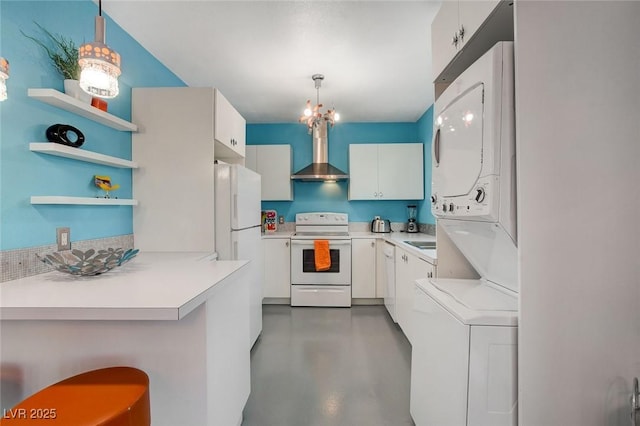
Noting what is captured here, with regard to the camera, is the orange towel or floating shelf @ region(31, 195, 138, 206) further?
the orange towel

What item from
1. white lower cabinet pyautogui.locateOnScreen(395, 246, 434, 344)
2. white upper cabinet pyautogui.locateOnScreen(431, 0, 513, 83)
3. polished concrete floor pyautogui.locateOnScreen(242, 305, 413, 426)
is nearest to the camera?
white upper cabinet pyautogui.locateOnScreen(431, 0, 513, 83)

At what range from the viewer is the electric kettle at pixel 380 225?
3920 mm

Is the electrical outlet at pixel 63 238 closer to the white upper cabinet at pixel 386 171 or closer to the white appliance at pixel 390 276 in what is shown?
Answer: the white appliance at pixel 390 276

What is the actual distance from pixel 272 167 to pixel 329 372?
2.64 metres

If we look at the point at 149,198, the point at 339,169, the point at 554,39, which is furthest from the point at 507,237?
the point at 339,169

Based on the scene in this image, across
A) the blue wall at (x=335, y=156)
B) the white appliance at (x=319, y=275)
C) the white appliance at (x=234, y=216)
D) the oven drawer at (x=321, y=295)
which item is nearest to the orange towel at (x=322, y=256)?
the white appliance at (x=319, y=275)

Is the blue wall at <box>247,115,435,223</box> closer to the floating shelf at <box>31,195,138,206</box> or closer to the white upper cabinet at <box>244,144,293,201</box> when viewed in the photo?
the white upper cabinet at <box>244,144,293,201</box>

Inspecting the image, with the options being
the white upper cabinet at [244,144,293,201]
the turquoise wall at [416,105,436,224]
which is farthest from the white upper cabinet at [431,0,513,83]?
the white upper cabinet at [244,144,293,201]

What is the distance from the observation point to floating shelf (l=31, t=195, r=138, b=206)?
1.41 metres

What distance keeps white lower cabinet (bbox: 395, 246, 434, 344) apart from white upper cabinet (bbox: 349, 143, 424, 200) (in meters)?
1.20

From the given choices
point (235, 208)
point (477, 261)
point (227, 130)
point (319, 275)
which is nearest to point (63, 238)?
point (235, 208)

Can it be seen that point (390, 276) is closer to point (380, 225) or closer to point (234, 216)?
point (380, 225)

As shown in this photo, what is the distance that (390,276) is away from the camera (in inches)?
122

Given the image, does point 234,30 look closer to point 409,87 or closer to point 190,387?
point 409,87
